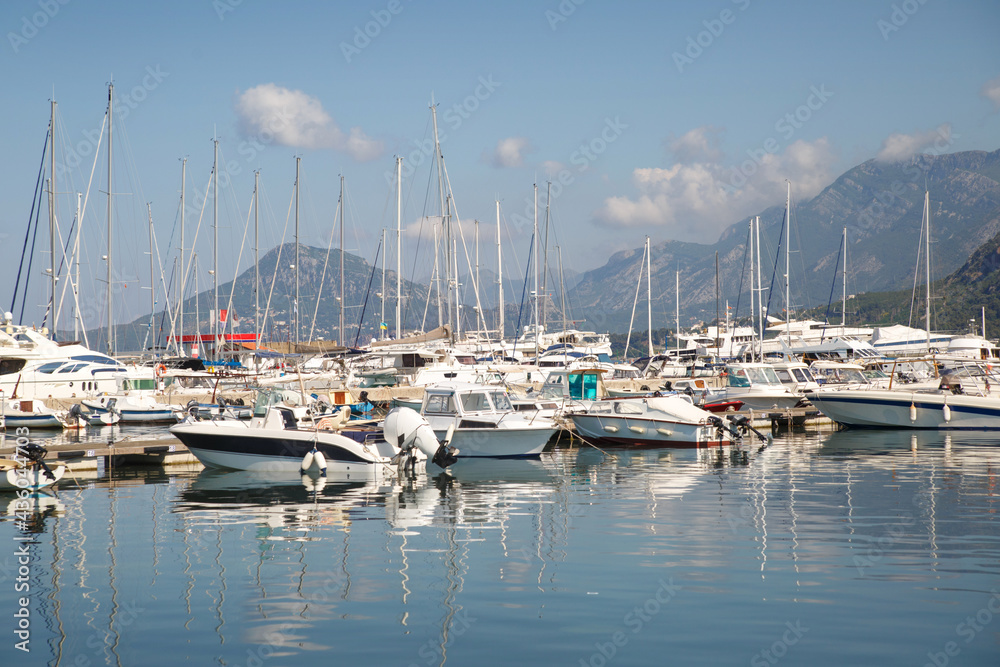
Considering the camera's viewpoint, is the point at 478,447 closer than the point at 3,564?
No

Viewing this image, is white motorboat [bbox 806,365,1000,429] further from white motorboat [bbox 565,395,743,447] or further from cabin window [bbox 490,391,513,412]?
cabin window [bbox 490,391,513,412]

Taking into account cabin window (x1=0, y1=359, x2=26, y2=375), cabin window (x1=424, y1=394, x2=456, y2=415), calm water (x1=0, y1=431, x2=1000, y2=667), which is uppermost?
cabin window (x1=0, y1=359, x2=26, y2=375)

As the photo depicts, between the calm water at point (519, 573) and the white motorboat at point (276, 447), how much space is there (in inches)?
41.2

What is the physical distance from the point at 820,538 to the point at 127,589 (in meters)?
10.4

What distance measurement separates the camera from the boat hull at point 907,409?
103 ft

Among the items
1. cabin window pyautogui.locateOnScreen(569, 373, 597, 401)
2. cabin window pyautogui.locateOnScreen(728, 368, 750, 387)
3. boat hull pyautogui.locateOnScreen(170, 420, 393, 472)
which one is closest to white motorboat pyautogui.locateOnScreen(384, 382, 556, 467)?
boat hull pyautogui.locateOnScreen(170, 420, 393, 472)

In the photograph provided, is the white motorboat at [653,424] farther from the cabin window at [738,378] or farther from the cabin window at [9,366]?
the cabin window at [9,366]

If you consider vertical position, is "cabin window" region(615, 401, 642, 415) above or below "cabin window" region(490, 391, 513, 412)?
below

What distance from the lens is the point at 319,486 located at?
20.4m

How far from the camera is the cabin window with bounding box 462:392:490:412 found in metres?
25.4

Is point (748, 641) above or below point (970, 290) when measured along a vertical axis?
below

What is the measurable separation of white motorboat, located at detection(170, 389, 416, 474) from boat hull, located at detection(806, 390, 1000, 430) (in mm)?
20531

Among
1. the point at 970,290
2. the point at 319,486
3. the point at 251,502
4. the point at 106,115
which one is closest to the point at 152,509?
the point at 251,502

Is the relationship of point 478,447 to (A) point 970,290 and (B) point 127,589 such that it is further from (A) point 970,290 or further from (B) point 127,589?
(A) point 970,290
